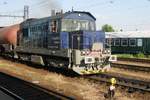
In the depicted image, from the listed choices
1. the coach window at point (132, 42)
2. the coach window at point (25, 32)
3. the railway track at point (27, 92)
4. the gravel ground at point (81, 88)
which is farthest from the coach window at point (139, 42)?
the railway track at point (27, 92)

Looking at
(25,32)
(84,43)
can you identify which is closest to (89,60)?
(84,43)

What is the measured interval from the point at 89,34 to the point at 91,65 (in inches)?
67.8

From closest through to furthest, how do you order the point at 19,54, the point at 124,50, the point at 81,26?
the point at 81,26 → the point at 19,54 → the point at 124,50

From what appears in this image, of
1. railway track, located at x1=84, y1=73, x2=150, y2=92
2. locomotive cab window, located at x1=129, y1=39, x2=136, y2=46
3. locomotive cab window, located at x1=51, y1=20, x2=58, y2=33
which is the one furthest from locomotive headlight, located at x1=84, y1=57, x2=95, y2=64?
locomotive cab window, located at x1=129, y1=39, x2=136, y2=46

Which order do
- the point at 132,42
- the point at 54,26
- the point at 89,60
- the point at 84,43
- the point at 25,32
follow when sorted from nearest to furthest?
the point at 89,60
the point at 84,43
the point at 54,26
the point at 25,32
the point at 132,42

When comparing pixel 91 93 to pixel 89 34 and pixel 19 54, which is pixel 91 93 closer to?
pixel 89 34

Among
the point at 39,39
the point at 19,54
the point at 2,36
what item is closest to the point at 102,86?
the point at 39,39

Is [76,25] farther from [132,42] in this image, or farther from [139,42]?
[132,42]

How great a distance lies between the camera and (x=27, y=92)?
489 inches

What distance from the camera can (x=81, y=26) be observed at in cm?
1842

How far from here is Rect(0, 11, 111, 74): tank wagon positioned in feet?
54.4

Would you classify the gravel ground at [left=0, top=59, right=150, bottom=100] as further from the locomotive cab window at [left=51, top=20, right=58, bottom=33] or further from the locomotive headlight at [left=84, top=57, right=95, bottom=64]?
the locomotive cab window at [left=51, top=20, right=58, bottom=33]

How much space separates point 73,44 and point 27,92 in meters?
5.87

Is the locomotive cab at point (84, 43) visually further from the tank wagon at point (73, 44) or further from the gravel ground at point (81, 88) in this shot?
the gravel ground at point (81, 88)
